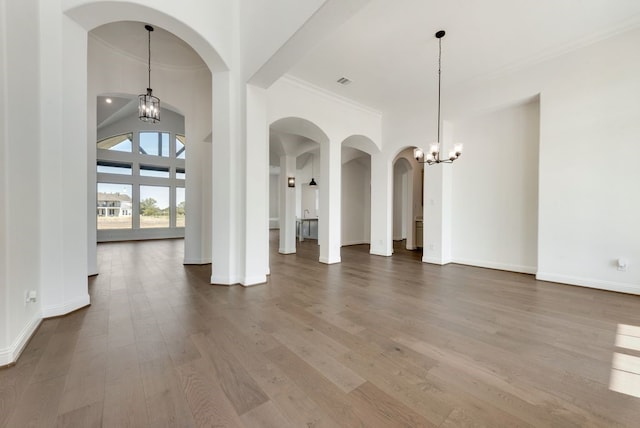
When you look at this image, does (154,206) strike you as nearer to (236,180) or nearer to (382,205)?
(236,180)

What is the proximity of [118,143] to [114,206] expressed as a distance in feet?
7.69

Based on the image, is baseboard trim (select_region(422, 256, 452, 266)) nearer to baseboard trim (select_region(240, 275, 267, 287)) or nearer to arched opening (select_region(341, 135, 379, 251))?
arched opening (select_region(341, 135, 379, 251))

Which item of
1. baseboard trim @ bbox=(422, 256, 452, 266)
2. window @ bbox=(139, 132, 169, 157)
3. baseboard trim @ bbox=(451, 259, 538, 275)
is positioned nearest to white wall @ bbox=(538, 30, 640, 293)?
baseboard trim @ bbox=(451, 259, 538, 275)

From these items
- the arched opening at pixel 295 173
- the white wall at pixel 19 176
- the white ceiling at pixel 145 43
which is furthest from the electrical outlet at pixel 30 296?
the arched opening at pixel 295 173

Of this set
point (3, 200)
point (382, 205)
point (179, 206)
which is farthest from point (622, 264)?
point (179, 206)

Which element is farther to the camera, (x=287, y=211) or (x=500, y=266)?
(x=287, y=211)

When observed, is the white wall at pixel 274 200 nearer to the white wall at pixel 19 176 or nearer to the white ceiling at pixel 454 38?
the white ceiling at pixel 454 38

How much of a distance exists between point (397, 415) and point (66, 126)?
3.95m

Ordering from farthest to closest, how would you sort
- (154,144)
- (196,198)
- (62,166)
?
1. (154,144)
2. (196,198)
3. (62,166)

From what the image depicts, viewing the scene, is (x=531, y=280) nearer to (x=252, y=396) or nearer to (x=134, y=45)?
(x=252, y=396)

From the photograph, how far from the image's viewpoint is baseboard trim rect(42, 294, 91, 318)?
2.50 m

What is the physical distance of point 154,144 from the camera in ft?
32.5

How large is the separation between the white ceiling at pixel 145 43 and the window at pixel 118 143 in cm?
595

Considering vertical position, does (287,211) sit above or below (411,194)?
below
